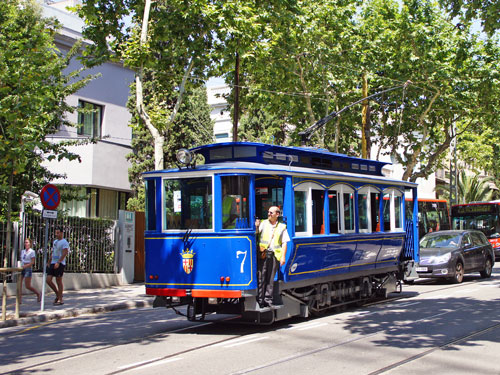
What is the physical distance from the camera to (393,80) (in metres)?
28.3

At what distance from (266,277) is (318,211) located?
2.18 meters

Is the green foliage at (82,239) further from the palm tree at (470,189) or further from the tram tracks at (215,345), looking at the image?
the palm tree at (470,189)

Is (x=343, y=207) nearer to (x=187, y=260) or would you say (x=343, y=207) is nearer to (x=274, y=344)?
(x=187, y=260)

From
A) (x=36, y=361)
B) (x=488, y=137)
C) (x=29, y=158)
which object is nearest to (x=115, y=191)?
(x=29, y=158)

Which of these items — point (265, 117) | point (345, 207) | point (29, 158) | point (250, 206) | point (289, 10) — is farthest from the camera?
point (265, 117)

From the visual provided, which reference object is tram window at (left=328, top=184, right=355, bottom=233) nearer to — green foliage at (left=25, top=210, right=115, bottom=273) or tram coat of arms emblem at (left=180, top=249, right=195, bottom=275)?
tram coat of arms emblem at (left=180, top=249, right=195, bottom=275)

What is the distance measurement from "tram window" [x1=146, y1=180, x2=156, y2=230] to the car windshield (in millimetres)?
11812

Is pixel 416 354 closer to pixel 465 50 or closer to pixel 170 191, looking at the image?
pixel 170 191

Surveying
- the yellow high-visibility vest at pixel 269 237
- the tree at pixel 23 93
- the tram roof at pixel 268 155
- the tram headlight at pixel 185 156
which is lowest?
the yellow high-visibility vest at pixel 269 237

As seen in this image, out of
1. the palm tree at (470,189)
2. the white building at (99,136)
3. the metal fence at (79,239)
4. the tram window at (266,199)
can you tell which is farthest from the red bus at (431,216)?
the tram window at (266,199)

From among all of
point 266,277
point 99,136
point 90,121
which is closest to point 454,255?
point 266,277

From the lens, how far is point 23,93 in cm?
1532

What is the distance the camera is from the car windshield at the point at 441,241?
19703 mm

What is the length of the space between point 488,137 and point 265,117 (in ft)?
61.5
